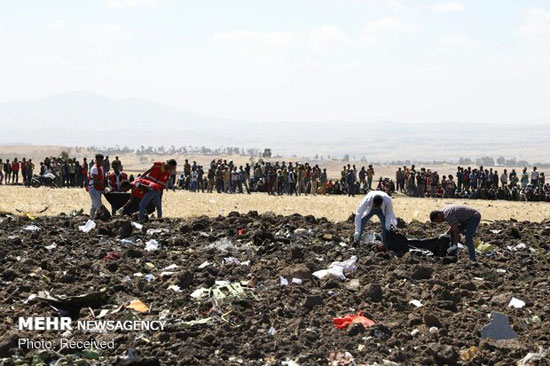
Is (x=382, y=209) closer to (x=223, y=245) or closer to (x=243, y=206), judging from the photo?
(x=223, y=245)

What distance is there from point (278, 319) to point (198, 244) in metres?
5.39

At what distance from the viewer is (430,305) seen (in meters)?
10.1

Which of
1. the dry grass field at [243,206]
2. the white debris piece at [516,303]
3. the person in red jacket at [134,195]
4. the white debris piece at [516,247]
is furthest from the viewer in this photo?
the dry grass field at [243,206]

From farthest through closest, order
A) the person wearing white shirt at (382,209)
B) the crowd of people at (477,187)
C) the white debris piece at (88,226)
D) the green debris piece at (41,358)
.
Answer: the crowd of people at (477,187) < the white debris piece at (88,226) < the person wearing white shirt at (382,209) < the green debris piece at (41,358)

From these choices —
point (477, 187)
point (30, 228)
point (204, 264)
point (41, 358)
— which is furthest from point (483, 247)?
point (477, 187)

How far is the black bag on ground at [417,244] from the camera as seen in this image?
13477 mm

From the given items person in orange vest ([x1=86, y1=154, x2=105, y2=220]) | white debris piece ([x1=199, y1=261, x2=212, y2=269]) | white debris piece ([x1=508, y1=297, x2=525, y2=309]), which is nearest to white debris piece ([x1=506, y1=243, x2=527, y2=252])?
white debris piece ([x1=508, y1=297, x2=525, y2=309])

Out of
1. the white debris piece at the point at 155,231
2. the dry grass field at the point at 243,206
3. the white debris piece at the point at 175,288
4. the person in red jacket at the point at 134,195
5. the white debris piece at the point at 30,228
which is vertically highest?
the person in red jacket at the point at 134,195

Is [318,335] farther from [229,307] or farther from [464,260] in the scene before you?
[464,260]

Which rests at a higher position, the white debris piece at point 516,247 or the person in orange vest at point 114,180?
the person in orange vest at point 114,180

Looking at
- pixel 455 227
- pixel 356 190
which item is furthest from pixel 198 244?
pixel 356 190

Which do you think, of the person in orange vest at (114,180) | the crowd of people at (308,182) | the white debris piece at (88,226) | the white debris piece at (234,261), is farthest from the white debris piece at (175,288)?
the crowd of people at (308,182)

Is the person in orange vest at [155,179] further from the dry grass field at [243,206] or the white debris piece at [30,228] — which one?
the dry grass field at [243,206]

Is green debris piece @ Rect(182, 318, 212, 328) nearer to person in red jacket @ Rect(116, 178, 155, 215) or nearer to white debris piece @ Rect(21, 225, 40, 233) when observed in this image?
white debris piece @ Rect(21, 225, 40, 233)
